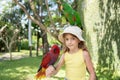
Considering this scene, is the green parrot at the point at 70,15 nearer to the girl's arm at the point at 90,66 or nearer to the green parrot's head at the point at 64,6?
the green parrot's head at the point at 64,6

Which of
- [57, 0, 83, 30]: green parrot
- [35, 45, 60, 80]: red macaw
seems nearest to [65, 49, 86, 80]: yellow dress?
[35, 45, 60, 80]: red macaw

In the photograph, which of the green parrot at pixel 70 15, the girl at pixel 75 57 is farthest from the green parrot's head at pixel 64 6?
the girl at pixel 75 57

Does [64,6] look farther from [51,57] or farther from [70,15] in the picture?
[51,57]

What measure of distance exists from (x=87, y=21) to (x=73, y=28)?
439 cm

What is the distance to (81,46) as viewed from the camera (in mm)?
2514

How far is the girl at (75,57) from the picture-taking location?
240 cm

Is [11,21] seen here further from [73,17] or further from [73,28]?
[73,28]

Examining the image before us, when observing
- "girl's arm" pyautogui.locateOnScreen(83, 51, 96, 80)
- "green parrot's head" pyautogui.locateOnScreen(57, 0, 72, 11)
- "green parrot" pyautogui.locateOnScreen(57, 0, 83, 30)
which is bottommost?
"girl's arm" pyautogui.locateOnScreen(83, 51, 96, 80)

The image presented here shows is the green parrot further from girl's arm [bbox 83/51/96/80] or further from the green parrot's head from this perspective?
girl's arm [bbox 83/51/96/80]

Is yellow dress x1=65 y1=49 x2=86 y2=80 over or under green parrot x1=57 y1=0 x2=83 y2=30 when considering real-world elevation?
under

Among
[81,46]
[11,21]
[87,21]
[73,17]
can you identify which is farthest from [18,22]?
[81,46]

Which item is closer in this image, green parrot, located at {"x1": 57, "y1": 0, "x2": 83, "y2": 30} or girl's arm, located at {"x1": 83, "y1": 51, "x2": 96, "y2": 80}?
girl's arm, located at {"x1": 83, "y1": 51, "x2": 96, "y2": 80}

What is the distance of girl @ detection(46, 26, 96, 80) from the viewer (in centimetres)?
240

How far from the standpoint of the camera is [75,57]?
8.09 feet
